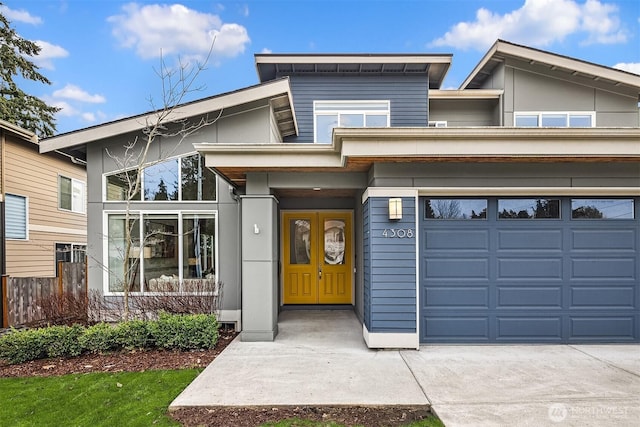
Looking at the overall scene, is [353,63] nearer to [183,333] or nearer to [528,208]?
[528,208]

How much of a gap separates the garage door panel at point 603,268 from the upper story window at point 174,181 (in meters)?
6.51

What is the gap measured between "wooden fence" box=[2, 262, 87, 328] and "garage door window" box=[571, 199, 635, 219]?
9.25 metres

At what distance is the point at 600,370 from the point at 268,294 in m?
4.70

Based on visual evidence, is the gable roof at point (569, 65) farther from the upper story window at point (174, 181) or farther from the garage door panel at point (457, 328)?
the upper story window at point (174, 181)

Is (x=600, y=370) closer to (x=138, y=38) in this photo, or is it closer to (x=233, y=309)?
(x=233, y=309)

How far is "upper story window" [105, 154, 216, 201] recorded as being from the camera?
284 inches

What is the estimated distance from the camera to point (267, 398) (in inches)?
152

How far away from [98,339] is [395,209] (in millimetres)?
4895

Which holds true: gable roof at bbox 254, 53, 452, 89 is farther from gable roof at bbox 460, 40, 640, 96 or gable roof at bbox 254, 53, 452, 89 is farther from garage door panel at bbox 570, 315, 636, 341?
garage door panel at bbox 570, 315, 636, 341

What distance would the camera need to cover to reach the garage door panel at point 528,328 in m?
5.71

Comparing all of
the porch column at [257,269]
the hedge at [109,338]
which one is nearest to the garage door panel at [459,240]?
the porch column at [257,269]

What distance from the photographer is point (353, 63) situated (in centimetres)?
926

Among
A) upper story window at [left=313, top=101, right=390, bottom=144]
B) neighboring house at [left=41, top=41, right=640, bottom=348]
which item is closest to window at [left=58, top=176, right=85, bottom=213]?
neighboring house at [left=41, top=41, right=640, bottom=348]

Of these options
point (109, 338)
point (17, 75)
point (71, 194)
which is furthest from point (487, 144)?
point (17, 75)
